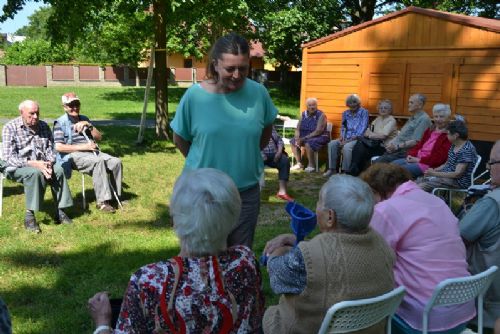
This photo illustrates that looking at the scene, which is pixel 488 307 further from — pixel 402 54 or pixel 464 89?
pixel 402 54

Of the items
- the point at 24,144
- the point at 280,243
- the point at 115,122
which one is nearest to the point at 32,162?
the point at 24,144

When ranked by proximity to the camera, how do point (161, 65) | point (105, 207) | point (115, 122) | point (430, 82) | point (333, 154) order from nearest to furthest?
point (105, 207)
point (430, 82)
point (333, 154)
point (161, 65)
point (115, 122)

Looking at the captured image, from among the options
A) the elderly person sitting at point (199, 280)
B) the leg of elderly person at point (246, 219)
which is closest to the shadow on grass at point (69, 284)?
the leg of elderly person at point (246, 219)

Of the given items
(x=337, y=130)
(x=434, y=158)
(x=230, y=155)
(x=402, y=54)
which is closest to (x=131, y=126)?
(x=337, y=130)

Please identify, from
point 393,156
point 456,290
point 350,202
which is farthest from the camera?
point 393,156

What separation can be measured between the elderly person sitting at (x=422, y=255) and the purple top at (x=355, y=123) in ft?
19.6

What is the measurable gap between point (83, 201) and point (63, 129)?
881 millimetres

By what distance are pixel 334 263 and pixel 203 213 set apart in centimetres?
57

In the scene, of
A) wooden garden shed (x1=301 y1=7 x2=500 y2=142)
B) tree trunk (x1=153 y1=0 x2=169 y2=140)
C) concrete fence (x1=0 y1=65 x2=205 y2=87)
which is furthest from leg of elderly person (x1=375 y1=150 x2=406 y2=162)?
concrete fence (x1=0 y1=65 x2=205 y2=87)

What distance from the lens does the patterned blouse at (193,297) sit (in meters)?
1.62

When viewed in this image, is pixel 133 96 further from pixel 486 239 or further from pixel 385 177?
pixel 486 239

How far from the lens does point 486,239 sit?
9.21ft

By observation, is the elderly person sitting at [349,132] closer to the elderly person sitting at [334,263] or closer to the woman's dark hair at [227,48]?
the woman's dark hair at [227,48]

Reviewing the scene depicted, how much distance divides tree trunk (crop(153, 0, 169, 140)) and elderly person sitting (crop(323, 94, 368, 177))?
454 cm
